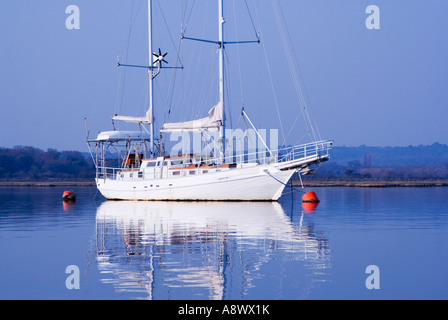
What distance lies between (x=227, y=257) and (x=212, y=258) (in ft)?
1.43

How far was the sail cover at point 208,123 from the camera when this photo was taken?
4809 cm

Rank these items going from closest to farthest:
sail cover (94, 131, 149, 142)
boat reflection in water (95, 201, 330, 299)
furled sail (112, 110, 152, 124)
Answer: boat reflection in water (95, 201, 330, 299)
sail cover (94, 131, 149, 142)
furled sail (112, 110, 152, 124)

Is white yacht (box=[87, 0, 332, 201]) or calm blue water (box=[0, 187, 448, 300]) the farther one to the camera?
white yacht (box=[87, 0, 332, 201])

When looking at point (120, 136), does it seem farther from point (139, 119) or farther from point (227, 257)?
point (227, 257)

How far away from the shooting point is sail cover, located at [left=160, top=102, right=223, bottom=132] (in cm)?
4809

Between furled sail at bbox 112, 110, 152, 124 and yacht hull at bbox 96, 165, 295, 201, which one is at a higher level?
furled sail at bbox 112, 110, 152, 124

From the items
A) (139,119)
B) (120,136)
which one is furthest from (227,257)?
(139,119)

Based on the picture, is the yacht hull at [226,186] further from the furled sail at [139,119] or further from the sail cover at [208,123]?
the furled sail at [139,119]

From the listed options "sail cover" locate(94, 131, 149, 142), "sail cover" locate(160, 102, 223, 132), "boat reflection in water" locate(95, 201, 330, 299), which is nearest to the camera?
"boat reflection in water" locate(95, 201, 330, 299)

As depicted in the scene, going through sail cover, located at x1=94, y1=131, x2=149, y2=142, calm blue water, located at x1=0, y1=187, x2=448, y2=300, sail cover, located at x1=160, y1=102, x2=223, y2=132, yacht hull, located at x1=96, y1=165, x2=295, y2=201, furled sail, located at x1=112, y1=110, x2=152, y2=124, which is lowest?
calm blue water, located at x1=0, y1=187, x2=448, y2=300

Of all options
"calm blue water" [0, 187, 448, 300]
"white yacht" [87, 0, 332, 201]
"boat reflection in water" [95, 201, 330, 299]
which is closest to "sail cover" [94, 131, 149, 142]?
"white yacht" [87, 0, 332, 201]

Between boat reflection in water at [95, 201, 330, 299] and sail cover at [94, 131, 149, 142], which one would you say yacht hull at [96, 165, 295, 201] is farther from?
boat reflection in water at [95, 201, 330, 299]

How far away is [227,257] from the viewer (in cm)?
1888

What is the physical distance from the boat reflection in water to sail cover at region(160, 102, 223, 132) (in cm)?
1767
